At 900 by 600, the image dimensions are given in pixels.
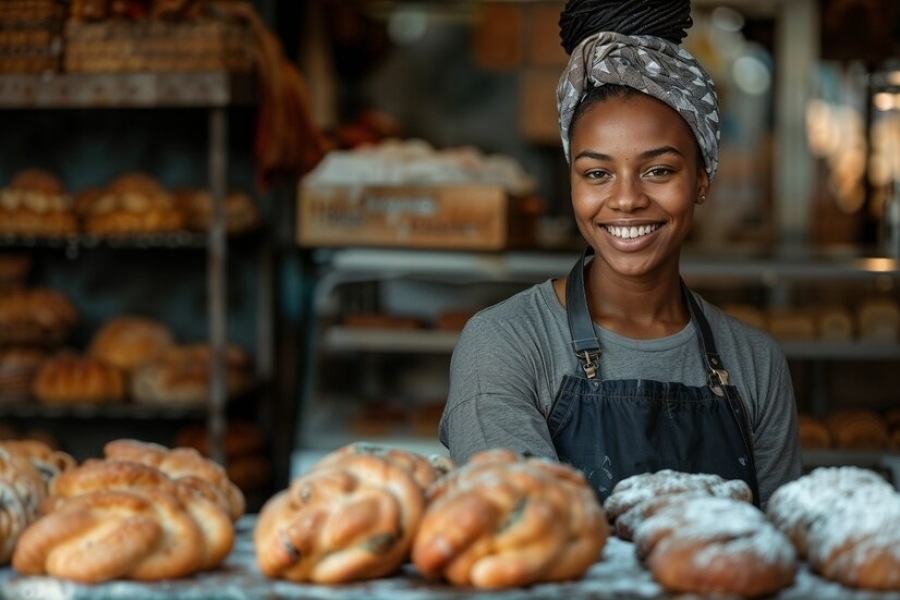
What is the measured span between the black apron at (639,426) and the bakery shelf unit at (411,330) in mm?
2544

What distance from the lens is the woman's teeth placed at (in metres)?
2.26

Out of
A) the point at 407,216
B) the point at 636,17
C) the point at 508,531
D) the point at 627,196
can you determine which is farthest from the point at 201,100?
the point at 508,531

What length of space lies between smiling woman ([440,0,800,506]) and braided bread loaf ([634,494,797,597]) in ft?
2.20

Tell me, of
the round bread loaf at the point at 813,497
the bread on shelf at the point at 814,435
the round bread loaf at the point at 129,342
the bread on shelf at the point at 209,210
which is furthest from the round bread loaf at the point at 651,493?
the round bread loaf at the point at 129,342

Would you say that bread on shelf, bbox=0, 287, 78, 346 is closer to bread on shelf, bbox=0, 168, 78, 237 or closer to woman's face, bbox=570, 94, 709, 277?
bread on shelf, bbox=0, 168, 78, 237

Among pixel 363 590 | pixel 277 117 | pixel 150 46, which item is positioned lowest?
pixel 363 590

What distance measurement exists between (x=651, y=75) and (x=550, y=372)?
568 millimetres

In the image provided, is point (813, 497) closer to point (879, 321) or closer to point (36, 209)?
point (879, 321)

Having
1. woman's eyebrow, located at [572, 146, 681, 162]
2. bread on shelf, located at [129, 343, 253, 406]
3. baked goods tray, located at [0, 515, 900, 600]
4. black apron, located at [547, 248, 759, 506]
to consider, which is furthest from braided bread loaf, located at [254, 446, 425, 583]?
bread on shelf, located at [129, 343, 253, 406]

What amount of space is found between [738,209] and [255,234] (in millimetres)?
3782

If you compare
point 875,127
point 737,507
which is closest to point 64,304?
point 737,507

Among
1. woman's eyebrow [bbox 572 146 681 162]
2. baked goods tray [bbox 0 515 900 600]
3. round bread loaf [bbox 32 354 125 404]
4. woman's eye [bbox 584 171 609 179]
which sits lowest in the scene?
round bread loaf [bbox 32 354 125 404]

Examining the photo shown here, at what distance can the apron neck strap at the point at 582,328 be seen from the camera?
89.1 inches

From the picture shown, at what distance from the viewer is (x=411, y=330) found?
192 inches
